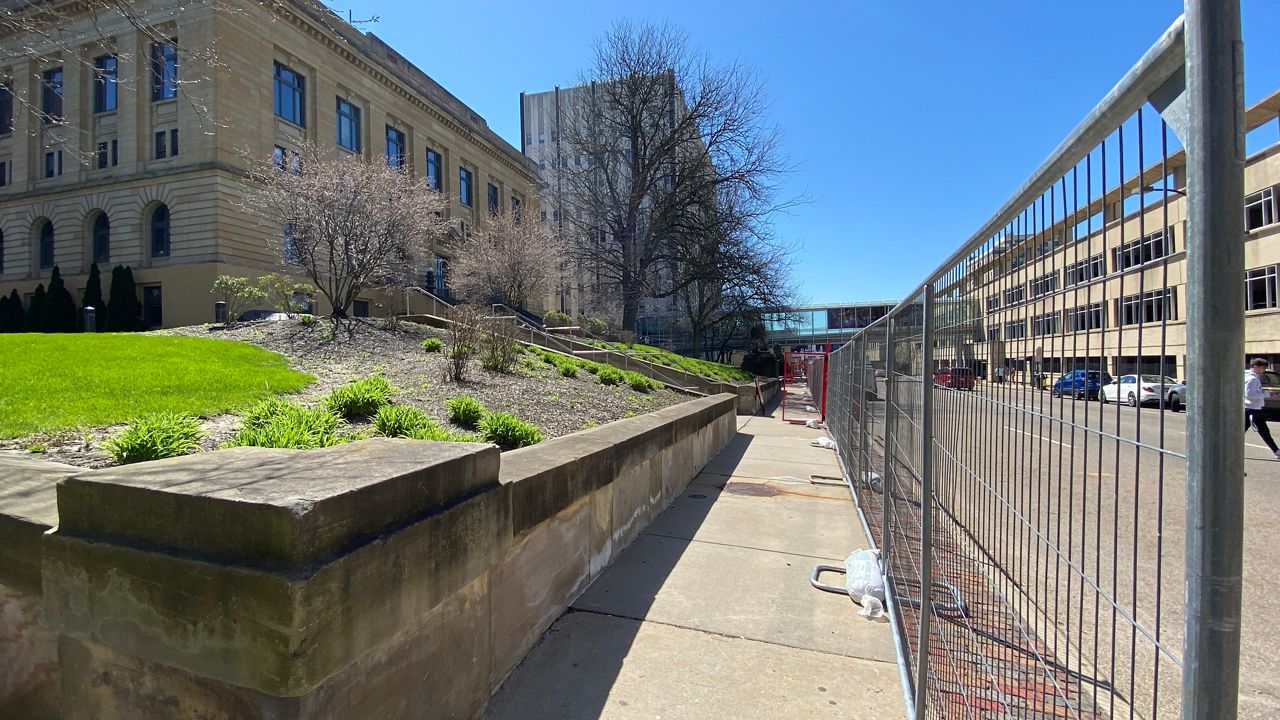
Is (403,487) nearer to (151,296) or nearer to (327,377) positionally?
(327,377)

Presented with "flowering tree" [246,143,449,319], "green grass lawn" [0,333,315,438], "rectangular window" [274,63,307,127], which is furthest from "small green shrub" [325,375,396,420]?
"rectangular window" [274,63,307,127]

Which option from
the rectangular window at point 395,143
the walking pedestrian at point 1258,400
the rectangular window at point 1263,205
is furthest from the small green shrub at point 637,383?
the rectangular window at point 395,143

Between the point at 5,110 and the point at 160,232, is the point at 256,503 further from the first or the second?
the point at 5,110

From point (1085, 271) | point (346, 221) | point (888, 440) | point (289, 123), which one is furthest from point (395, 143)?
point (1085, 271)

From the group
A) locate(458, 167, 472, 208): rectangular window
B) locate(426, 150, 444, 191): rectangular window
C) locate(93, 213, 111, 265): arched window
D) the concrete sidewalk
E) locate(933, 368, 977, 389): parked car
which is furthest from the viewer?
locate(458, 167, 472, 208): rectangular window

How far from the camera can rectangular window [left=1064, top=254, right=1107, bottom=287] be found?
1367mm

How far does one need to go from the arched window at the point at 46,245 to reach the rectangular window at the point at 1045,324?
46.3 metres

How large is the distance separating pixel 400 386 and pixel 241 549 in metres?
6.56

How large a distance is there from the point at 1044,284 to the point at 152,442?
15.2 ft

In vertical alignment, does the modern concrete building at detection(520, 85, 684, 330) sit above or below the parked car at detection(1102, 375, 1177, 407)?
above

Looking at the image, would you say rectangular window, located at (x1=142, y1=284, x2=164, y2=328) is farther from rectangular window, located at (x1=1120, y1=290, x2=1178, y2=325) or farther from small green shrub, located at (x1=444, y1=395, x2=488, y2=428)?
rectangular window, located at (x1=1120, y1=290, x2=1178, y2=325)

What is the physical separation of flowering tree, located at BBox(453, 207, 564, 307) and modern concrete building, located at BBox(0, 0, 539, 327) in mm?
2820

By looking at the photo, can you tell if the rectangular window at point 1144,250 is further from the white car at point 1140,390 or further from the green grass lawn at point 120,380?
the green grass lawn at point 120,380

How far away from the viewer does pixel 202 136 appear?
94.8 feet
